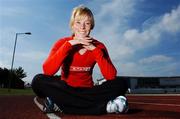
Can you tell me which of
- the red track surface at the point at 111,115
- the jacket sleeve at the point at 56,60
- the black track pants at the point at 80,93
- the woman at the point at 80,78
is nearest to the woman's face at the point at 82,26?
the woman at the point at 80,78

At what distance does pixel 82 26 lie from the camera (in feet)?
20.1

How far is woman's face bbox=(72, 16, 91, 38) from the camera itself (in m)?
6.09

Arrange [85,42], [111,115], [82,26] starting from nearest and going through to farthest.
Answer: [111,115] < [85,42] < [82,26]

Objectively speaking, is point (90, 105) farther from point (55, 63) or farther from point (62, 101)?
point (55, 63)

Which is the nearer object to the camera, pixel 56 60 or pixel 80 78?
pixel 56 60

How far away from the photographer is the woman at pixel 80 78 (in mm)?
5820

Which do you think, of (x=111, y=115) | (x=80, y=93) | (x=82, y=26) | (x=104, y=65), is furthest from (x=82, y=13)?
(x=111, y=115)

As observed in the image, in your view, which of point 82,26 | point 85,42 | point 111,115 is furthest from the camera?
point 82,26

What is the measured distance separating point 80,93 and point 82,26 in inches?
41.4

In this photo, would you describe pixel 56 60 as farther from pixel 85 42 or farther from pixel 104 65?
pixel 104 65

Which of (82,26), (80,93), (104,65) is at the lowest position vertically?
(80,93)

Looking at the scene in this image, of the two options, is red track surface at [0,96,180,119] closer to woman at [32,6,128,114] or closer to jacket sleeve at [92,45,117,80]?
woman at [32,6,128,114]

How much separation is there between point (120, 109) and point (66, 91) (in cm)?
85

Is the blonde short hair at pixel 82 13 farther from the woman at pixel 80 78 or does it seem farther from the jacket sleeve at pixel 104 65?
the jacket sleeve at pixel 104 65
